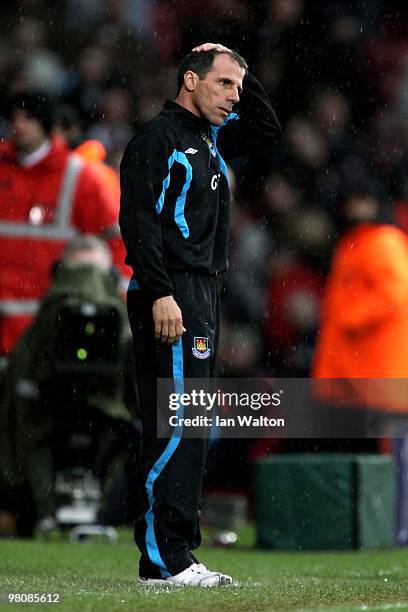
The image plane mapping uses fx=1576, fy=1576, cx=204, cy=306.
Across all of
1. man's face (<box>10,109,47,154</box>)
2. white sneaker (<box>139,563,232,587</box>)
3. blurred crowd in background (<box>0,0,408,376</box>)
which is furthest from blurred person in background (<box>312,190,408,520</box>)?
white sneaker (<box>139,563,232,587</box>)

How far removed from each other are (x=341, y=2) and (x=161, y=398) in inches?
247

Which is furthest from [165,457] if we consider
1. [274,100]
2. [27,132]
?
[274,100]

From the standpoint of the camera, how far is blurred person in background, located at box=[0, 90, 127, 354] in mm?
8844

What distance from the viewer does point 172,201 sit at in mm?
5055

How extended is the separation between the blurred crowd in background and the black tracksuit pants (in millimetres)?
4599

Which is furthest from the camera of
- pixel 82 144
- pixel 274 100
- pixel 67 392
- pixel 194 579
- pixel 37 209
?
pixel 274 100

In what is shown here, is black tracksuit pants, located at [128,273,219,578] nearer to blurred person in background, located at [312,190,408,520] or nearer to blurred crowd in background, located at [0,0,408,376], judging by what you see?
blurred person in background, located at [312,190,408,520]

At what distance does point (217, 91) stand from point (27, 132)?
3942 millimetres

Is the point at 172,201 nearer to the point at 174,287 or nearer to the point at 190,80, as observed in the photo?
the point at 174,287

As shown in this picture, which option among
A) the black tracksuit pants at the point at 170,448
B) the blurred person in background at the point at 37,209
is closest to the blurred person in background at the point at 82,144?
the blurred person in background at the point at 37,209

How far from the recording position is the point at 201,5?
10625 millimetres

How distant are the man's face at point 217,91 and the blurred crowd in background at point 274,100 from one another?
437 cm

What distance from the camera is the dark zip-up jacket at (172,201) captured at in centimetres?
493

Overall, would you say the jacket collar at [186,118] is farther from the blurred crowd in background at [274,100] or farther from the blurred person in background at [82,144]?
the blurred crowd in background at [274,100]
